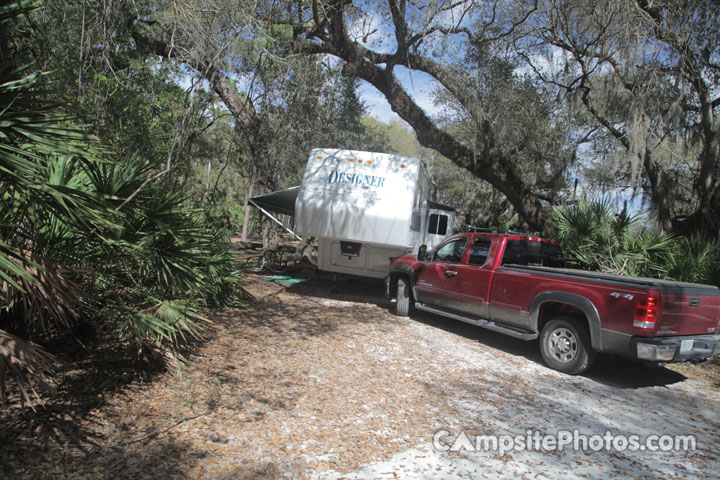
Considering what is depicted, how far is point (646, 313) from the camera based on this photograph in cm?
492

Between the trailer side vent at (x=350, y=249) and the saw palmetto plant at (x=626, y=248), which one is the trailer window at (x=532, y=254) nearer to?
the saw palmetto plant at (x=626, y=248)

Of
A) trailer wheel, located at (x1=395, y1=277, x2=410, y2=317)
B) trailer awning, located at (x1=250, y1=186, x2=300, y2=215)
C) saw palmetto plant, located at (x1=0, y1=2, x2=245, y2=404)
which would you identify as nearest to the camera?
saw palmetto plant, located at (x1=0, y1=2, x2=245, y2=404)

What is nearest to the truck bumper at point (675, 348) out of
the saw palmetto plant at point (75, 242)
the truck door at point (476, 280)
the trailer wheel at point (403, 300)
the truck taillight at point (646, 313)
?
the truck taillight at point (646, 313)

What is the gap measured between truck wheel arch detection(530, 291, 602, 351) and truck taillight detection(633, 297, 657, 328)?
17.2 inches

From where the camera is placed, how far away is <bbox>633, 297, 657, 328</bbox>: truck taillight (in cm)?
491

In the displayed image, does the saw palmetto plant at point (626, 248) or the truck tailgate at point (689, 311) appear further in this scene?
the saw palmetto plant at point (626, 248)

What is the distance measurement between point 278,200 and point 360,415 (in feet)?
29.9

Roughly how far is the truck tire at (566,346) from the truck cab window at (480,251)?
1494mm

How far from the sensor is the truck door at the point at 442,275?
25.0 feet

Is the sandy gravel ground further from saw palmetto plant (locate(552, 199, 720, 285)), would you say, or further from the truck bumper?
saw palmetto plant (locate(552, 199, 720, 285))

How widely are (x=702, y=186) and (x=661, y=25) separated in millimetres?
3533

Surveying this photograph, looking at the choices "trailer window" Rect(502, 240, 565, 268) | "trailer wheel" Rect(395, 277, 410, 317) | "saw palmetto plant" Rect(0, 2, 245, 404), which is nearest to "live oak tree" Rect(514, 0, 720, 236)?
"trailer window" Rect(502, 240, 565, 268)

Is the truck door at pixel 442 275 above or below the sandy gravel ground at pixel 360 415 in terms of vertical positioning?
above

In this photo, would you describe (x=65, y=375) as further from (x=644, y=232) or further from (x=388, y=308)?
(x=644, y=232)
